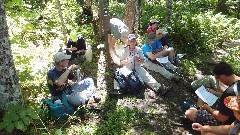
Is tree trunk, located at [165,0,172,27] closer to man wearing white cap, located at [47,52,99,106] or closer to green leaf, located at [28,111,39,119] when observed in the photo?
man wearing white cap, located at [47,52,99,106]

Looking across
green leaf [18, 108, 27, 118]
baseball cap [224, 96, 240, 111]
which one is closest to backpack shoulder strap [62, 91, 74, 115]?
green leaf [18, 108, 27, 118]

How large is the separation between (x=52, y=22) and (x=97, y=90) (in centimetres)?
572

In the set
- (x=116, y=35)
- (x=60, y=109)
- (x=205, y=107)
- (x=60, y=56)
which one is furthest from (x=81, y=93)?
(x=205, y=107)

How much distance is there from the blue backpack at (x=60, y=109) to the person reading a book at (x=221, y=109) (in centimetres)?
266

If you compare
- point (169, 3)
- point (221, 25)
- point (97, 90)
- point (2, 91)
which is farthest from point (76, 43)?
point (221, 25)

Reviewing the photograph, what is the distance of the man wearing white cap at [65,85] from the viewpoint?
557cm

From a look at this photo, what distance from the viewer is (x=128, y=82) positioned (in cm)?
676

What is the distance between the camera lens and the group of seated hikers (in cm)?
480

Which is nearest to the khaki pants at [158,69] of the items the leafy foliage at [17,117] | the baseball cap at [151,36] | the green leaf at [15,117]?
the baseball cap at [151,36]

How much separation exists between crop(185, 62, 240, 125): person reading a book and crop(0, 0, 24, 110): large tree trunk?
364cm

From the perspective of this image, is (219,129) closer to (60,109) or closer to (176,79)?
(176,79)

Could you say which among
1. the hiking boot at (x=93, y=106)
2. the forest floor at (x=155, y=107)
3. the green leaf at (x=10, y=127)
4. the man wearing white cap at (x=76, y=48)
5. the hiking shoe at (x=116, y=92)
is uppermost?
the man wearing white cap at (x=76, y=48)

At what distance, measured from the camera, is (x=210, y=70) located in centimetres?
878

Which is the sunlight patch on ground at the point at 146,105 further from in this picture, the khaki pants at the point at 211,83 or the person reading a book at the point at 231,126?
the person reading a book at the point at 231,126
